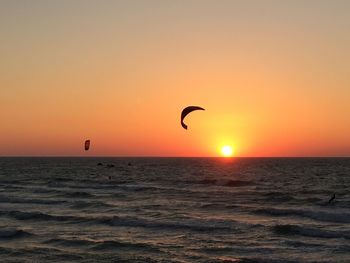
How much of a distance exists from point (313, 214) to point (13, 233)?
15.0 metres

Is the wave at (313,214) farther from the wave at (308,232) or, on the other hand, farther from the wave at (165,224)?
the wave at (165,224)

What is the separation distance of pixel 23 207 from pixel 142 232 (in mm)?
11510

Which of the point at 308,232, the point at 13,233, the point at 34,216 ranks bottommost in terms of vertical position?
the point at 13,233

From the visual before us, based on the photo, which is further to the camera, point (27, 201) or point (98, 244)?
point (27, 201)

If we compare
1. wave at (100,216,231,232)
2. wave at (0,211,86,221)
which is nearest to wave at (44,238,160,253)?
wave at (100,216,231,232)

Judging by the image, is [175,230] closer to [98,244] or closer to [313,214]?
[98,244]

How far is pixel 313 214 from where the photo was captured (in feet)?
87.2

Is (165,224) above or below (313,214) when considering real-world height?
below

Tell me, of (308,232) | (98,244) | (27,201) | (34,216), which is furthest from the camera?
(27,201)

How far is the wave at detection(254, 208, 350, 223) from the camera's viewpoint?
24.7 m

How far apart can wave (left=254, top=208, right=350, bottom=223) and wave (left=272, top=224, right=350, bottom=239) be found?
3238mm

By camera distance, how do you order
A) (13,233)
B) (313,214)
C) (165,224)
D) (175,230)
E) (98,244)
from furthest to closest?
(313,214)
(165,224)
(175,230)
(13,233)
(98,244)

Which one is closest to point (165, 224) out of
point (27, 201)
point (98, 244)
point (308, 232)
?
point (98, 244)

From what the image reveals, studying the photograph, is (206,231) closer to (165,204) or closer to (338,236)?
(338,236)
